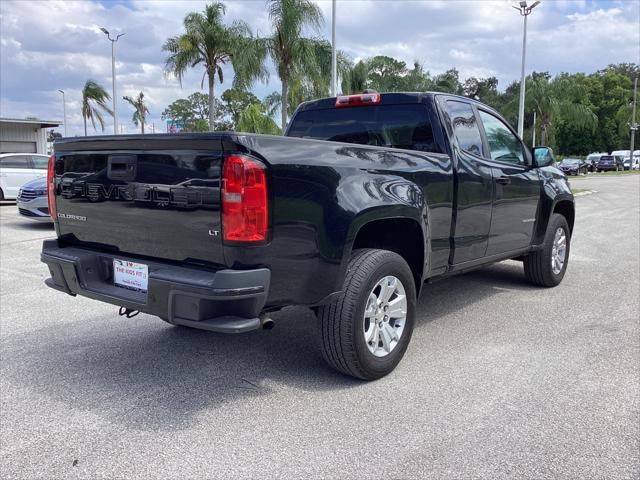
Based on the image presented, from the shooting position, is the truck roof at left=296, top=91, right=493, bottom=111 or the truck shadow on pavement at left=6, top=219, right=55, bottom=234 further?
the truck shadow on pavement at left=6, top=219, right=55, bottom=234

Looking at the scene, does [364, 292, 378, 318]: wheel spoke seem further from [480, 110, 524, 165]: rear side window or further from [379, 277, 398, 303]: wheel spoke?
[480, 110, 524, 165]: rear side window

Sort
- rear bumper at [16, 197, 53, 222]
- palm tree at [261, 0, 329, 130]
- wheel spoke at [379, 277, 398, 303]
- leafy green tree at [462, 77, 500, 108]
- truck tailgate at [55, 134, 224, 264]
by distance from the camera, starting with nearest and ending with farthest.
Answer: truck tailgate at [55, 134, 224, 264], wheel spoke at [379, 277, 398, 303], rear bumper at [16, 197, 53, 222], palm tree at [261, 0, 329, 130], leafy green tree at [462, 77, 500, 108]

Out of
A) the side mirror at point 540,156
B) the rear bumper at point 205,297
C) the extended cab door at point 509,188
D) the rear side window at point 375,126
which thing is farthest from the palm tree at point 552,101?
the rear bumper at point 205,297

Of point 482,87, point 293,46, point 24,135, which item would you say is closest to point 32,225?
point 293,46

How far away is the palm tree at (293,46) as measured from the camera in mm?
23172

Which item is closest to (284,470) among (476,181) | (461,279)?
(476,181)

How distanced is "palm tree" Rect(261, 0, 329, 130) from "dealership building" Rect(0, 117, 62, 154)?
614 inches

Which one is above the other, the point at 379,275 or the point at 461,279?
the point at 379,275

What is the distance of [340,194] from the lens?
341cm

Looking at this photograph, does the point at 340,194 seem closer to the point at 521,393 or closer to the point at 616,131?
the point at 521,393

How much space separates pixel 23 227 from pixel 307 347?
9.70m

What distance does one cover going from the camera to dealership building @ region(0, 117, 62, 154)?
105ft

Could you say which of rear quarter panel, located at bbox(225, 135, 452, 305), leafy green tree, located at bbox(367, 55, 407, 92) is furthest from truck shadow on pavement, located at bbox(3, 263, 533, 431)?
leafy green tree, located at bbox(367, 55, 407, 92)

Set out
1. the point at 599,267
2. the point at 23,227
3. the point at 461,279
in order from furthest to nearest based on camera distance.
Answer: the point at 23,227
the point at 599,267
the point at 461,279
